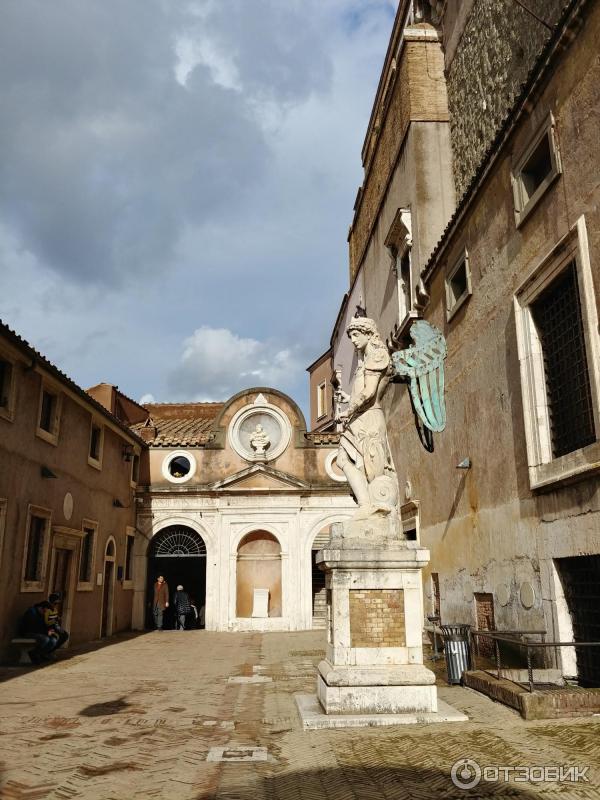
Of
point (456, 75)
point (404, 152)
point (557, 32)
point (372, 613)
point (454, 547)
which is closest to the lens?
point (372, 613)


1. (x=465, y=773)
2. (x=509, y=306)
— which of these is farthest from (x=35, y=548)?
(x=465, y=773)

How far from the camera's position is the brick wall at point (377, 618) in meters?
6.98

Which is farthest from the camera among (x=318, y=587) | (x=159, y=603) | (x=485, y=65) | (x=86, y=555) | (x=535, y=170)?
(x=318, y=587)

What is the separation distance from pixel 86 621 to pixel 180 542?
584cm

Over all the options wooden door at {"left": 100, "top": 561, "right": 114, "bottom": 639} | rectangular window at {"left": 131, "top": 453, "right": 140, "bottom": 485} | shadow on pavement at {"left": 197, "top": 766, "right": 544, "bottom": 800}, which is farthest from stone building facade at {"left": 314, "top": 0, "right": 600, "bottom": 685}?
rectangular window at {"left": 131, "top": 453, "right": 140, "bottom": 485}

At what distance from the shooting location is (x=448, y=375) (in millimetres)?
13656

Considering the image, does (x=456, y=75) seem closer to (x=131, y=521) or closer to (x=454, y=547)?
(x=454, y=547)

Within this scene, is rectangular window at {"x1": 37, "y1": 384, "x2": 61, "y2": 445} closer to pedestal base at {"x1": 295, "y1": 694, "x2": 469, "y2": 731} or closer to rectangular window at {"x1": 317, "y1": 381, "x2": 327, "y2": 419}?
pedestal base at {"x1": 295, "y1": 694, "x2": 469, "y2": 731}

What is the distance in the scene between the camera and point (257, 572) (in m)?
22.3

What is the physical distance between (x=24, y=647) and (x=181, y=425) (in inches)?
576

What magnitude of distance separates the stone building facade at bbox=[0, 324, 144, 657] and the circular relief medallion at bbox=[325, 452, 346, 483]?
6789mm

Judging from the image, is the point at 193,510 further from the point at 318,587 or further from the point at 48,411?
the point at 48,411

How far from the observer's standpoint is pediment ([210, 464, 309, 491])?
22.4 metres

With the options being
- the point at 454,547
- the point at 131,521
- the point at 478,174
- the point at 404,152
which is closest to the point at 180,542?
the point at 131,521
